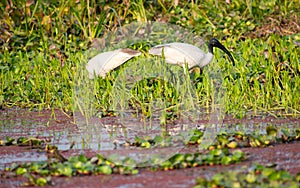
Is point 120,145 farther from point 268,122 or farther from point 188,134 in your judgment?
point 268,122

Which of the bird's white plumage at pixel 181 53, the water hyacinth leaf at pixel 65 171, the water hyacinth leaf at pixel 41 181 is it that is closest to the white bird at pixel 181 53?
the bird's white plumage at pixel 181 53

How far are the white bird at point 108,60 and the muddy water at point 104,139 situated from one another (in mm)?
418

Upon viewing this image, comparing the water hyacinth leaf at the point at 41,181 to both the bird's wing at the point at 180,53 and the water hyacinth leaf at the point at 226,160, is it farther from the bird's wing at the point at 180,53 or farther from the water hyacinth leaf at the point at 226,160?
the bird's wing at the point at 180,53

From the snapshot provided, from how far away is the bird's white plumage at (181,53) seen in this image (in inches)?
206

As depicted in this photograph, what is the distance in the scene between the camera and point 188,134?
4926 millimetres

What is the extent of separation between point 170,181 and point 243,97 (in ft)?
8.07

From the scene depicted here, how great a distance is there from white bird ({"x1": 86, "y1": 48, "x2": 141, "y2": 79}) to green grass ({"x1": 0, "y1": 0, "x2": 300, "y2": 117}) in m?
0.14

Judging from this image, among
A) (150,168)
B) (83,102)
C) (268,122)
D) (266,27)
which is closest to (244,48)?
(266,27)

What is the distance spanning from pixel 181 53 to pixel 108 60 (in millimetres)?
509

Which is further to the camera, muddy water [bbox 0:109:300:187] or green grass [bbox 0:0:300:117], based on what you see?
green grass [bbox 0:0:300:117]

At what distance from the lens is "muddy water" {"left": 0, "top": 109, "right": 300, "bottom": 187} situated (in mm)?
4133

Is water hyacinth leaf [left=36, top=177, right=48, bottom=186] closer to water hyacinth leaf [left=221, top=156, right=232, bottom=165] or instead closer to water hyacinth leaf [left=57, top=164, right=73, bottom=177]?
water hyacinth leaf [left=57, top=164, right=73, bottom=177]

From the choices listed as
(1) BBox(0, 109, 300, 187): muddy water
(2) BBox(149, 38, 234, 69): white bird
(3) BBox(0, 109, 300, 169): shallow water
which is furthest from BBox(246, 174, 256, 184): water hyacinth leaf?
(2) BBox(149, 38, 234, 69): white bird

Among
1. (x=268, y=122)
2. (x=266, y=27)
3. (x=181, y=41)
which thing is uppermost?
(x=266, y=27)
